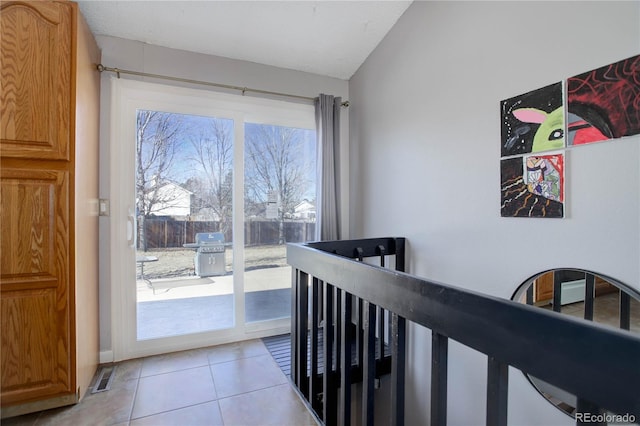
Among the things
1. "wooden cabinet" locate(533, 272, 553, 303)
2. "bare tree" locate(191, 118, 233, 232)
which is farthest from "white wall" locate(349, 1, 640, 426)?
"bare tree" locate(191, 118, 233, 232)

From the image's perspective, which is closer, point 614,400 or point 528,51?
point 614,400

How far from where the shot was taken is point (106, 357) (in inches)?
83.3

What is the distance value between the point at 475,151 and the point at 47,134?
7.89 ft

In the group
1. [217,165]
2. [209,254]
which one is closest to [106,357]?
Result: [209,254]

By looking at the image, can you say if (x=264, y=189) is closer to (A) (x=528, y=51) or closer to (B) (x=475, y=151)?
(B) (x=475, y=151)

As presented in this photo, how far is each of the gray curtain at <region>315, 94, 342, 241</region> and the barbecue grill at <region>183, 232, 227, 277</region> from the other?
86 centimetres

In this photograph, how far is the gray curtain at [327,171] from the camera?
267cm

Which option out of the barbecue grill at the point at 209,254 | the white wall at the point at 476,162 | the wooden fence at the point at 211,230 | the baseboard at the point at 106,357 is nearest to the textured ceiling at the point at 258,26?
the white wall at the point at 476,162

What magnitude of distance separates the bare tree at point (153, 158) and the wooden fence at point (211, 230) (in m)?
0.08

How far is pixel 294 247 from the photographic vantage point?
5.89 feet

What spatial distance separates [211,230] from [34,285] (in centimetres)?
112

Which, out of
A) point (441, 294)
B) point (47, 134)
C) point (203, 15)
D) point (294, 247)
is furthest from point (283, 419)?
point (203, 15)

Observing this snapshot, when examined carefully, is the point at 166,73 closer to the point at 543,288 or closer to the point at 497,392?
the point at 497,392

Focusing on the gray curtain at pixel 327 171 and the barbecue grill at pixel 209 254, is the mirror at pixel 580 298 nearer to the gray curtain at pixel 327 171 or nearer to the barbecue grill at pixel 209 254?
the gray curtain at pixel 327 171
